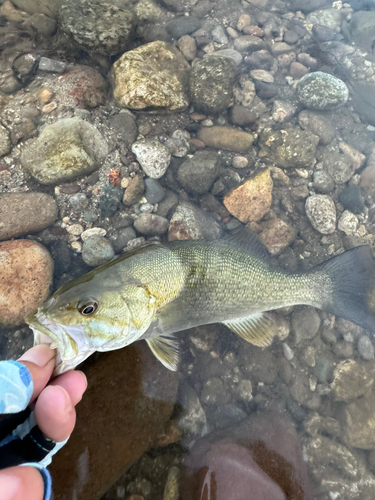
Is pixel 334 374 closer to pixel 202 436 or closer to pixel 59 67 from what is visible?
pixel 202 436

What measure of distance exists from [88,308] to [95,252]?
62.2 inches

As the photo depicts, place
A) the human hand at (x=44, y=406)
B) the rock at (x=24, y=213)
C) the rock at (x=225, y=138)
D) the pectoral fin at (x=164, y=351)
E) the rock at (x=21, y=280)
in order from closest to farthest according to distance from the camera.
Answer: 1. the human hand at (x=44, y=406)
2. the pectoral fin at (x=164, y=351)
3. the rock at (x=21, y=280)
4. the rock at (x=24, y=213)
5. the rock at (x=225, y=138)

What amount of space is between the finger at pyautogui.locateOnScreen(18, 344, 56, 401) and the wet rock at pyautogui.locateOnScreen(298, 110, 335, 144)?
194 inches

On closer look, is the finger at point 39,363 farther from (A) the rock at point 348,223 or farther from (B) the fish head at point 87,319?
(A) the rock at point 348,223

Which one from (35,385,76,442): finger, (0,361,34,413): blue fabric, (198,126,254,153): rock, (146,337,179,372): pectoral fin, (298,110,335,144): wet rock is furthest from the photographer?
(298,110,335,144): wet rock

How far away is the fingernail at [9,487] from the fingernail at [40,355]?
0.61m

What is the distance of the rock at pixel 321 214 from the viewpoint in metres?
4.27

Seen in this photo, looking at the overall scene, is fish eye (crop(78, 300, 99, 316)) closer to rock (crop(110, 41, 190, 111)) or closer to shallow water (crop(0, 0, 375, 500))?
shallow water (crop(0, 0, 375, 500))

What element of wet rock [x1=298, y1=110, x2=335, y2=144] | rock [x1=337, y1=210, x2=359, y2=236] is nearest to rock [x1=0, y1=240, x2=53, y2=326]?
rock [x1=337, y1=210, x2=359, y2=236]

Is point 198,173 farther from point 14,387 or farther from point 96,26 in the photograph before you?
point 14,387

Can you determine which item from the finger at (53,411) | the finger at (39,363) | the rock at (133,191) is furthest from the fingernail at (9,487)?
the rock at (133,191)

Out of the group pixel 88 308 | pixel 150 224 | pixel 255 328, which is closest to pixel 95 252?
pixel 150 224

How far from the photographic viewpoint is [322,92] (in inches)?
191

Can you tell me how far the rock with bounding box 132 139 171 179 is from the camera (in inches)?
161
